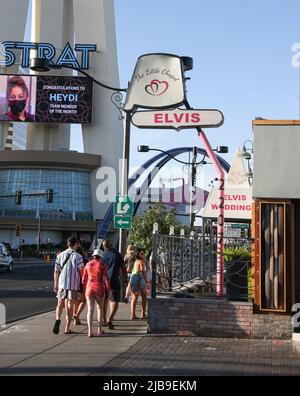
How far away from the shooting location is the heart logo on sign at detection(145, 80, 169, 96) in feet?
42.7

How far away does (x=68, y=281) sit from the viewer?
36.4ft

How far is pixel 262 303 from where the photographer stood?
34.3ft

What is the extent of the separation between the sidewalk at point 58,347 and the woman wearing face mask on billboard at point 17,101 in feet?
240

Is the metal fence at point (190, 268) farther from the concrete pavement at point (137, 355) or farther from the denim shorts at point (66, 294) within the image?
the denim shorts at point (66, 294)

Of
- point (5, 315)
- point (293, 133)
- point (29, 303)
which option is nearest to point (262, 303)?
point (293, 133)

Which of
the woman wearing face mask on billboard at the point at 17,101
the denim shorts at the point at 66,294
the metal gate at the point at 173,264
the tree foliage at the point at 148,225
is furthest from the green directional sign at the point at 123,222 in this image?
the woman wearing face mask on billboard at the point at 17,101

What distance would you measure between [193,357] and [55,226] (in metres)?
85.1

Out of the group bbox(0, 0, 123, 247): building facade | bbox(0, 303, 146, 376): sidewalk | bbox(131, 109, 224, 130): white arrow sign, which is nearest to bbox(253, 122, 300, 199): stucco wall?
bbox(131, 109, 224, 130): white arrow sign

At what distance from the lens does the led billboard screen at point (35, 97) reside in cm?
8269

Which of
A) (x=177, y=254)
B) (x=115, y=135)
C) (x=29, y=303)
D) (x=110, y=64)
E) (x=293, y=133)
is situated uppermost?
(x=110, y=64)

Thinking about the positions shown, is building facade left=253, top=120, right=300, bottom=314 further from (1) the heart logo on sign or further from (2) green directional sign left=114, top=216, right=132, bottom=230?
(2) green directional sign left=114, top=216, right=132, bottom=230

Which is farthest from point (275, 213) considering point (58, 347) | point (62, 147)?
point (62, 147)

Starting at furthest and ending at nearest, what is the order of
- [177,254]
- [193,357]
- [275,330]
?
1. [177,254]
2. [275,330]
3. [193,357]
